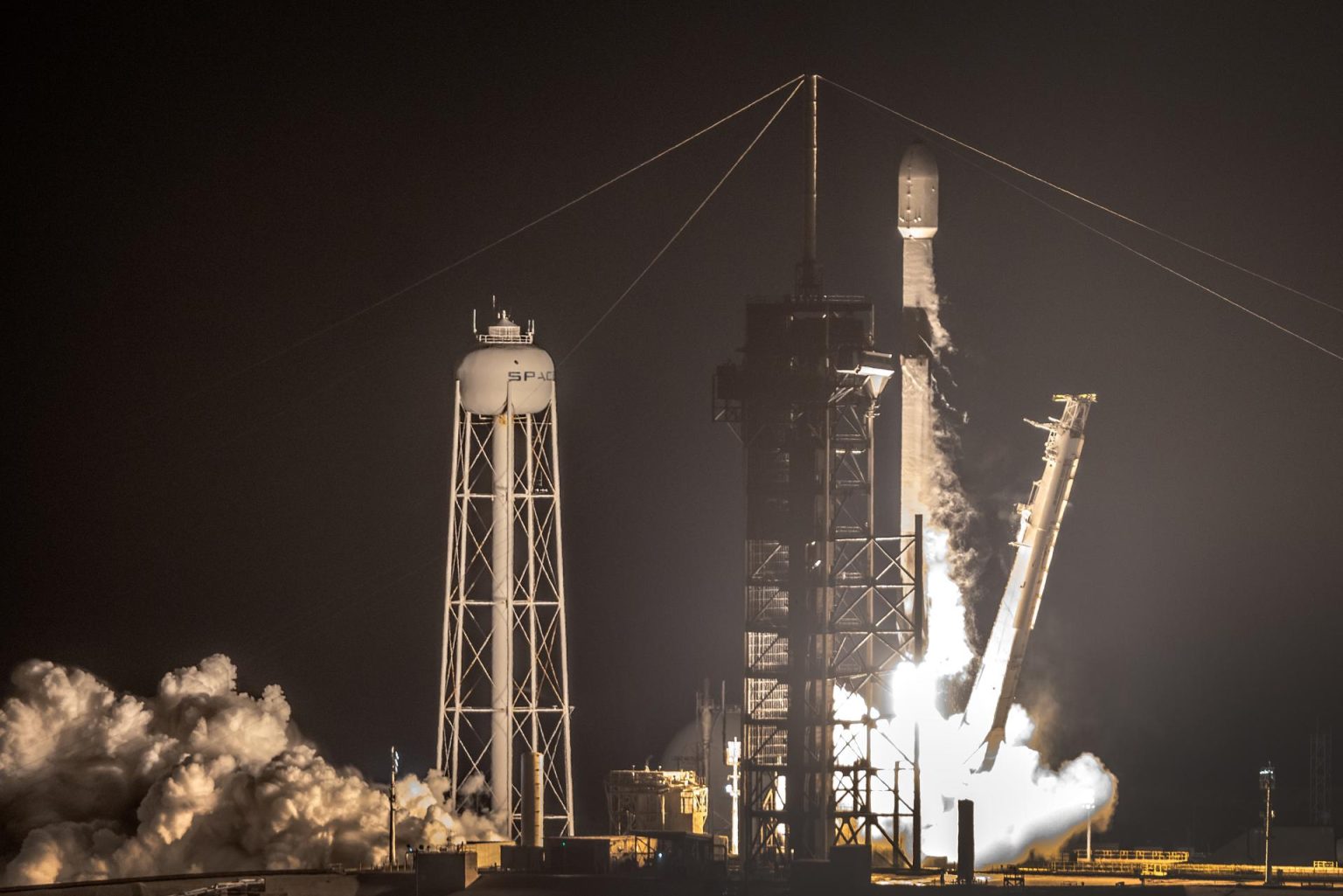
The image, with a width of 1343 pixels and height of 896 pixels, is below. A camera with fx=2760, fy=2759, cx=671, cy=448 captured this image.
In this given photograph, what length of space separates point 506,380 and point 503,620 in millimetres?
6113

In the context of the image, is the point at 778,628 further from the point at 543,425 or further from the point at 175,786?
the point at 175,786

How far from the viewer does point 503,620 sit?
70.2 m

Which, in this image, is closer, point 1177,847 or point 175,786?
point 175,786

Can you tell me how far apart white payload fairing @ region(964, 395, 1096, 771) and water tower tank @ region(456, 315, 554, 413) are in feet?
41.8

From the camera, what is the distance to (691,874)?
62969 mm

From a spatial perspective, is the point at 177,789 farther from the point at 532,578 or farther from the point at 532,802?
the point at 532,578

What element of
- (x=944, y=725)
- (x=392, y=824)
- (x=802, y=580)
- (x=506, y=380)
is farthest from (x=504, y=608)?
(x=944, y=725)

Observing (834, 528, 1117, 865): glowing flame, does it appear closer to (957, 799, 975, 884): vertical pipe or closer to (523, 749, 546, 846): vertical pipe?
(957, 799, 975, 884): vertical pipe

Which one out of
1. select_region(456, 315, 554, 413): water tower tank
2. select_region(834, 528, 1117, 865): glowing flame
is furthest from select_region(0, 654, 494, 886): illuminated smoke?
select_region(834, 528, 1117, 865): glowing flame

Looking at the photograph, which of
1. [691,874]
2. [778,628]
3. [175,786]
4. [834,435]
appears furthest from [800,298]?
[175,786]

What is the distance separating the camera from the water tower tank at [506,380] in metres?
70.5

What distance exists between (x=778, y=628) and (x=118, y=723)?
16.4 metres

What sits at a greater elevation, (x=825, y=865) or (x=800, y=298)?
(x=800, y=298)

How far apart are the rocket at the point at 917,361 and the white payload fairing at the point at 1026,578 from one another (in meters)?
4.50
